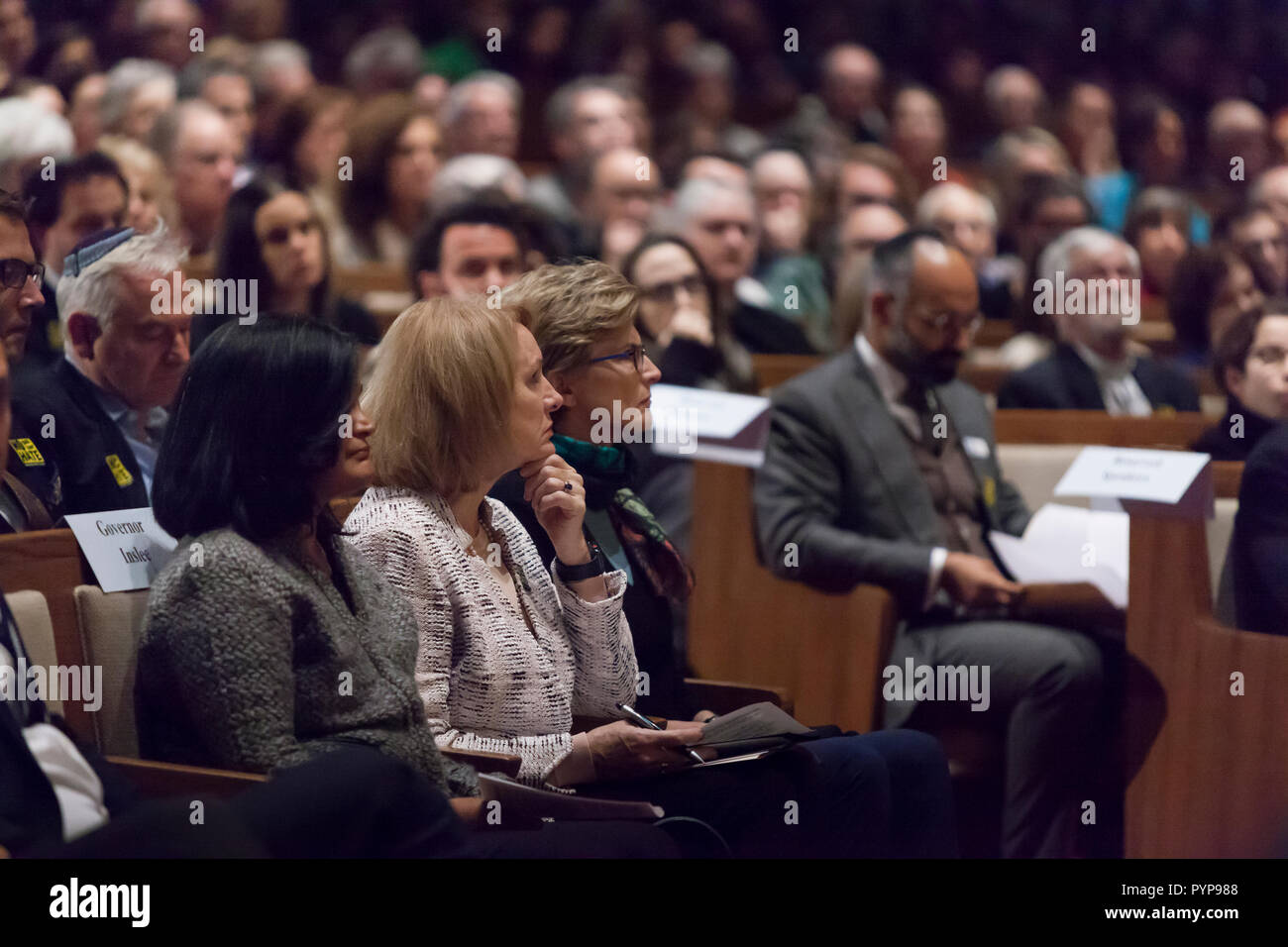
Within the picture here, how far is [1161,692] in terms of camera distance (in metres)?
3.38

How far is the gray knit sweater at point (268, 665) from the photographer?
2070 mm

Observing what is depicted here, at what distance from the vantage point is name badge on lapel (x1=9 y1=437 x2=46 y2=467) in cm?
253

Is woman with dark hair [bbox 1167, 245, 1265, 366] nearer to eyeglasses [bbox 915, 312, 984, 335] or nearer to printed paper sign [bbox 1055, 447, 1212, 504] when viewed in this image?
eyeglasses [bbox 915, 312, 984, 335]

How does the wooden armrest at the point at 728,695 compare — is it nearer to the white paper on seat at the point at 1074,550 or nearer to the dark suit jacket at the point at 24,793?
the white paper on seat at the point at 1074,550

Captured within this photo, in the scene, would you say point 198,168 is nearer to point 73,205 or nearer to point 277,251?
point 277,251

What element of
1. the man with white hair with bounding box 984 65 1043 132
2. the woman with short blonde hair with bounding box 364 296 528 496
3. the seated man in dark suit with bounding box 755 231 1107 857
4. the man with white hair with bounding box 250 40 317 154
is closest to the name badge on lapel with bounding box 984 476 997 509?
the seated man in dark suit with bounding box 755 231 1107 857

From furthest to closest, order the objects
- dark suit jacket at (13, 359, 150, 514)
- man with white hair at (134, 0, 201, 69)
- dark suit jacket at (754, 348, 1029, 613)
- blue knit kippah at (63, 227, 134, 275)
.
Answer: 1. man with white hair at (134, 0, 201, 69)
2. dark suit jacket at (754, 348, 1029, 613)
3. blue knit kippah at (63, 227, 134, 275)
4. dark suit jacket at (13, 359, 150, 514)

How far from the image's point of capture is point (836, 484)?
147 inches

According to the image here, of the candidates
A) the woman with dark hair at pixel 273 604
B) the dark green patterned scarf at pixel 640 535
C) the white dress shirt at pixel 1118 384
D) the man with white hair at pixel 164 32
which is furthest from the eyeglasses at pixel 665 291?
the man with white hair at pixel 164 32

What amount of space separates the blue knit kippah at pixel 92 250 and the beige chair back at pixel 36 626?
2.44 ft

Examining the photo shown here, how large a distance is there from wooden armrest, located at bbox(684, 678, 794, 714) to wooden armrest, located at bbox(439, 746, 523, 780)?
2.00 ft

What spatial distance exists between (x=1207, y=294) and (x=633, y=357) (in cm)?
314
